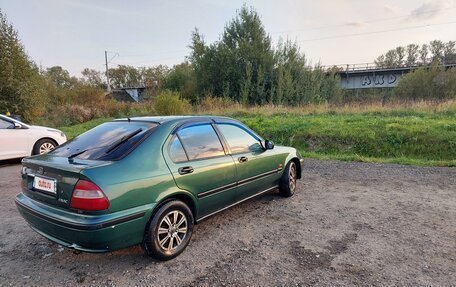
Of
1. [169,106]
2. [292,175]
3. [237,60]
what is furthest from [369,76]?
[292,175]

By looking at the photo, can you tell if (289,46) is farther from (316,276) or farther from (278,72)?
(316,276)

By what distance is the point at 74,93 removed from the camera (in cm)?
2786

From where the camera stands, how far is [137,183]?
2.85 m

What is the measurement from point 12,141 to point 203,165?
700 centimetres

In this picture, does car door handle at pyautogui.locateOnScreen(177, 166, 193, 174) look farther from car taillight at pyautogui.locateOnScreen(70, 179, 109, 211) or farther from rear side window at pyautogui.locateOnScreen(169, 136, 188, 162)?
car taillight at pyautogui.locateOnScreen(70, 179, 109, 211)

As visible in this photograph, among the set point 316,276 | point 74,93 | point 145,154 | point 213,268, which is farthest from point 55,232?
point 74,93

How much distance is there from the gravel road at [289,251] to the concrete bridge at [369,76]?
37979mm

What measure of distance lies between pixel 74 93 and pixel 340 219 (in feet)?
96.0

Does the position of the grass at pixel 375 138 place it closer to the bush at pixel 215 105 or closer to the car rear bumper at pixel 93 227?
the bush at pixel 215 105

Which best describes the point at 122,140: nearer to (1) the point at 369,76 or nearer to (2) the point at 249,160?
(2) the point at 249,160

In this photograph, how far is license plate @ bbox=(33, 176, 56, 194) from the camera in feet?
9.49

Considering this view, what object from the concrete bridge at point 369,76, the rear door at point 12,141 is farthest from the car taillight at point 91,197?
the concrete bridge at point 369,76

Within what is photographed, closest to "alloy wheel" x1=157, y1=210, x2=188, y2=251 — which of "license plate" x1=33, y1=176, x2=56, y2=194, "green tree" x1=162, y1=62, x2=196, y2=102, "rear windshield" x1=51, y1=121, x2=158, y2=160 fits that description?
"rear windshield" x1=51, y1=121, x2=158, y2=160

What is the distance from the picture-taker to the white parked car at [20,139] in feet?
25.5
